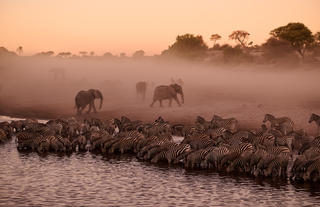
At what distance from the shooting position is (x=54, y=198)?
1831cm

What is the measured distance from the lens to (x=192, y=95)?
56.2m

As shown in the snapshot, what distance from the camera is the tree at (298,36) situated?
86188 mm

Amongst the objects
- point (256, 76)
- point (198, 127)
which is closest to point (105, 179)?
point (198, 127)

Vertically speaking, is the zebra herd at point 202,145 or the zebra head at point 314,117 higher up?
the zebra head at point 314,117

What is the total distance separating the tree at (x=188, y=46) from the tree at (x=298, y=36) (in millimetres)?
21650

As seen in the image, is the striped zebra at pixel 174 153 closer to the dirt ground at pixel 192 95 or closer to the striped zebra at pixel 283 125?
the striped zebra at pixel 283 125

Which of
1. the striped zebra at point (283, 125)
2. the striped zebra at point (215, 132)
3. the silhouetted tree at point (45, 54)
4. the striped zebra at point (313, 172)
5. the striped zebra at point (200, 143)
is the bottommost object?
the striped zebra at point (313, 172)

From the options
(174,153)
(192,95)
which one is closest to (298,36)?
(192,95)

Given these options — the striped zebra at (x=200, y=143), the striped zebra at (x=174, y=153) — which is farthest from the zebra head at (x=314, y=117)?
the striped zebra at (x=174, y=153)

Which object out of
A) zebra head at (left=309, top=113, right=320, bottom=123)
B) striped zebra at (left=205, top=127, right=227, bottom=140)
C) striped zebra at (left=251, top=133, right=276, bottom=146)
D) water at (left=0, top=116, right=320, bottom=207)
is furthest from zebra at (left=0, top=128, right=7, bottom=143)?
zebra head at (left=309, top=113, right=320, bottom=123)

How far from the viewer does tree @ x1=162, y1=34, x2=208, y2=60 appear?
108375 mm

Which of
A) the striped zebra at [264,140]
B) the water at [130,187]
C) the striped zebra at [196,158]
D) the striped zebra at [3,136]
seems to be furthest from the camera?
the striped zebra at [3,136]

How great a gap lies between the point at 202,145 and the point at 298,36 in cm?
6611

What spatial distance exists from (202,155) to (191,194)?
3.76 m
